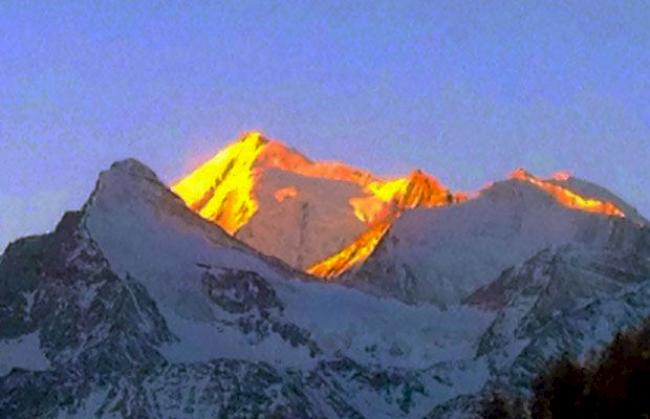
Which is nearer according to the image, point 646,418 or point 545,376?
point 646,418

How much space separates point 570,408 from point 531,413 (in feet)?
8.80

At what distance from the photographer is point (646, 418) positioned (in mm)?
64938

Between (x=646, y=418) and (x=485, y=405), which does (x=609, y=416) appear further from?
(x=485, y=405)

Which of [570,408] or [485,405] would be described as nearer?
[570,408]

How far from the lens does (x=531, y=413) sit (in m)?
71.2

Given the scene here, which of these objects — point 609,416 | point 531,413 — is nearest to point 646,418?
A: point 609,416

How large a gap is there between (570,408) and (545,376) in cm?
243

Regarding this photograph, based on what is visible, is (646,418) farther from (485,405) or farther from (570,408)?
(485,405)

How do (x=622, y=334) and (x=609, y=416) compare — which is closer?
(x=609, y=416)

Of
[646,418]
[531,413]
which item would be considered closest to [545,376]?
[531,413]

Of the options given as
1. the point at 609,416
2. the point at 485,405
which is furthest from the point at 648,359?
the point at 485,405

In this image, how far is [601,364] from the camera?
233ft

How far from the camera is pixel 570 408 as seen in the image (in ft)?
226

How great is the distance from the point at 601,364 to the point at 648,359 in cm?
301
